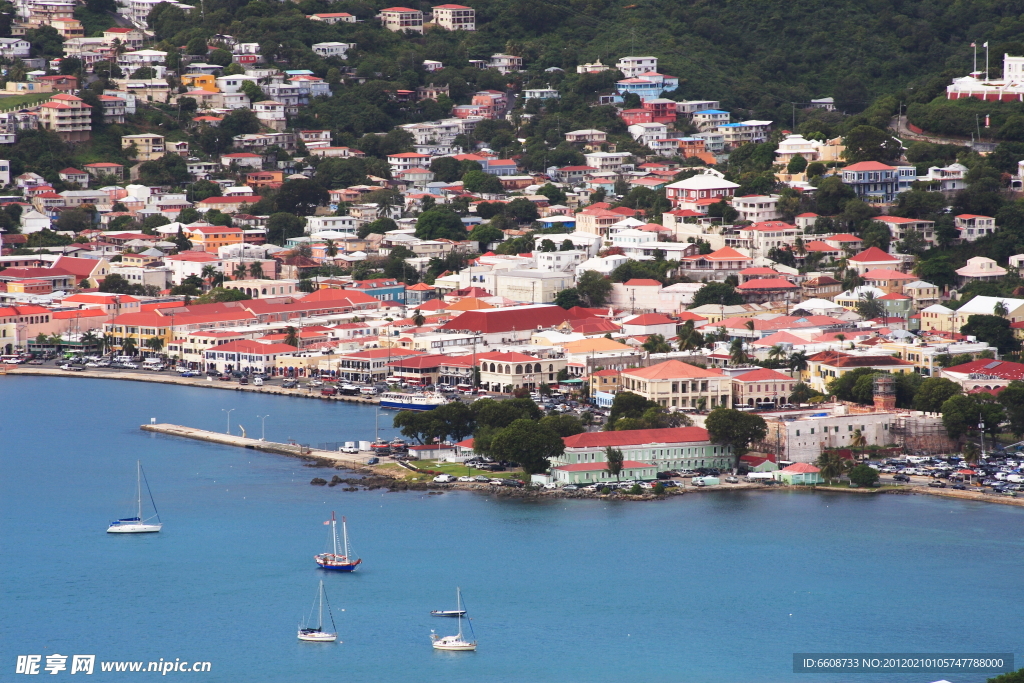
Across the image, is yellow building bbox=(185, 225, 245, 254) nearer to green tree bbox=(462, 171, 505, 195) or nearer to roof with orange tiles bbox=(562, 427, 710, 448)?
green tree bbox=(462, 171, 505, 195)

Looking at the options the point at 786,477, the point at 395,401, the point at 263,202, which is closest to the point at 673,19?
the point at 263,202

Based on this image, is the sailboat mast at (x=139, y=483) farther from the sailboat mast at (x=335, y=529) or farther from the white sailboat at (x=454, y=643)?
the white sailboat at (x=454, y=643)

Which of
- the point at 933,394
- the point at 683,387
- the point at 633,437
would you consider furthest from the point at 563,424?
the point at 933,394

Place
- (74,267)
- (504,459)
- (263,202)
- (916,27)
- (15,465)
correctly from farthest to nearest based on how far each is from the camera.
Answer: (916,27), (263,202), (74,267), (15,465), (504,459)

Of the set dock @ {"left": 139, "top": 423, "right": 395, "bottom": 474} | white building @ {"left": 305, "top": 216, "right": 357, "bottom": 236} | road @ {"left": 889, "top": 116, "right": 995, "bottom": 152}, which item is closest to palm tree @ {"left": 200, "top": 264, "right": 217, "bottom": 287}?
white building @ {"left": 305, "top": 216, "right": 357, "bottom": 236}

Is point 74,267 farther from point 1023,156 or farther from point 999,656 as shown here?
point 999,656

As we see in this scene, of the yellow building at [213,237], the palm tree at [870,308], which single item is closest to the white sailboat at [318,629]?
the palm tree at [870,308]
